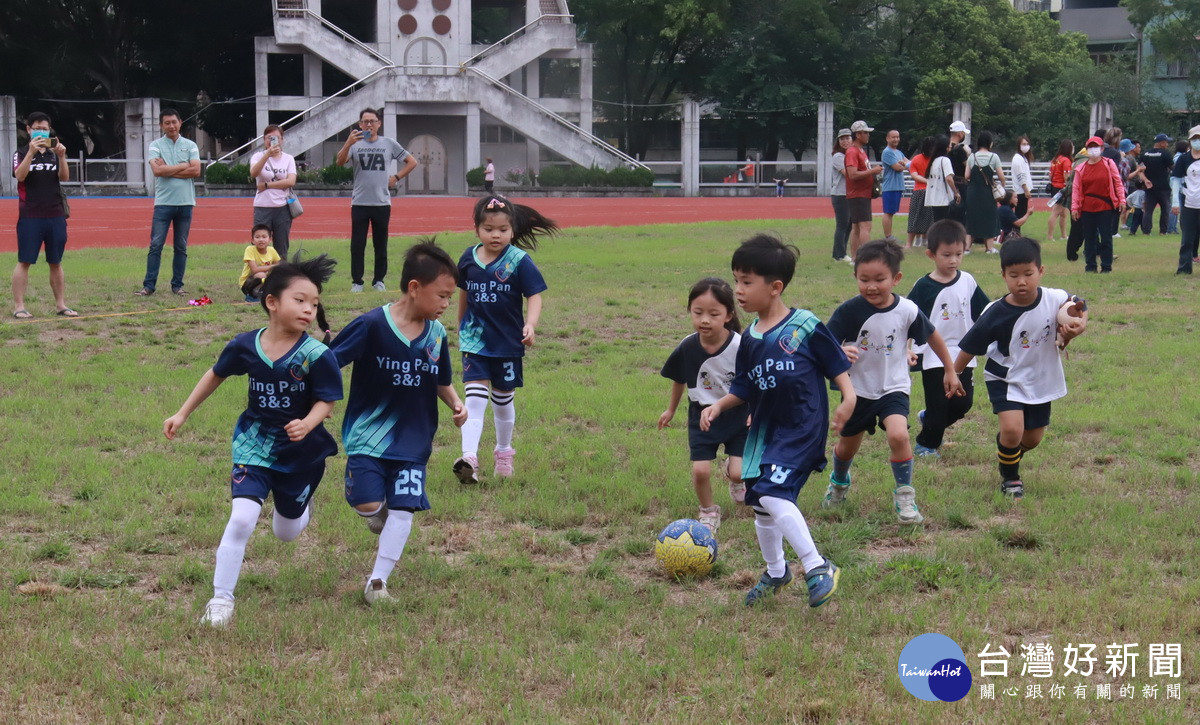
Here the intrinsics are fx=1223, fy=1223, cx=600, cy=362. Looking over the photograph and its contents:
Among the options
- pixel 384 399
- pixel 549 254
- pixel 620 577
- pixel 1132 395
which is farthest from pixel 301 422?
pixel 549 254

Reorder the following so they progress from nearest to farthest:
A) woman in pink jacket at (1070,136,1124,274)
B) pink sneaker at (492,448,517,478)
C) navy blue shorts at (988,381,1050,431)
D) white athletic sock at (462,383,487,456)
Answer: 1. navy blue shorts at (988,381,1050,431)
2. white athletic sock at (462,383,487,456)
3. pink sneaker at (492,448,517,478)
4. woman in pink jacket at (1070,136,1124,274)

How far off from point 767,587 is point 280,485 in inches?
81.1

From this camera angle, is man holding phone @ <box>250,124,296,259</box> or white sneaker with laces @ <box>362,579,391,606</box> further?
man holding phone @ <box>250,124,296,259</box>

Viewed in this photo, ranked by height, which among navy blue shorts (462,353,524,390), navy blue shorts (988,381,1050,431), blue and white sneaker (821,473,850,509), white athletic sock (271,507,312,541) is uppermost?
navy blue shorts (462,353,524,390)

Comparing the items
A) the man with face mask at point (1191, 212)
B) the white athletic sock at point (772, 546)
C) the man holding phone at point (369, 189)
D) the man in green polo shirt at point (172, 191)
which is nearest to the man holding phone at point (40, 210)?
the man in green polo shirt at point (172, 191)

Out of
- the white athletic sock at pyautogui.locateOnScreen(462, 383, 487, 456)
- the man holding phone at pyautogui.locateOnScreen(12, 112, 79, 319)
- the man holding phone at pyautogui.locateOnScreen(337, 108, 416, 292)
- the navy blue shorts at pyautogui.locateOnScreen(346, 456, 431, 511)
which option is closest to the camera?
the navy blue shorts at pyautogui.locateOnScreen(346, 456, 431, 511)

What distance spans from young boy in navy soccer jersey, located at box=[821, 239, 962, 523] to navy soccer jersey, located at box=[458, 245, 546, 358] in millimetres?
1884

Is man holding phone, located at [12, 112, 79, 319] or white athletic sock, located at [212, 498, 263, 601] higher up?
man holding phone, located at [12, 112, 79, 319]

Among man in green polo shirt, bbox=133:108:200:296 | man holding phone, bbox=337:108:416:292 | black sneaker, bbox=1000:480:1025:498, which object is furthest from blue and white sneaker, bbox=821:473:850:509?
man in green polo shirt, bbox=133:108:200:296

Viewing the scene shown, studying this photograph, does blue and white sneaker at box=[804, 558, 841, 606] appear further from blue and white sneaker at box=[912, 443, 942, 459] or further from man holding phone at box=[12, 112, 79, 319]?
man holding phone at box=[12, 112, 79, 319]

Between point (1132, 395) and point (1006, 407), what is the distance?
9.82 ft

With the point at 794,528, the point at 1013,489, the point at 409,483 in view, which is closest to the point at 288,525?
the point at 409,483

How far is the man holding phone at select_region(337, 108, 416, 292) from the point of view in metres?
14.1

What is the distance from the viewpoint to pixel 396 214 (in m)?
31.8
